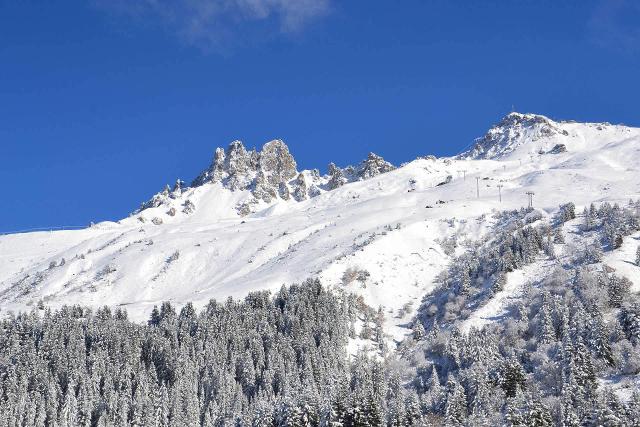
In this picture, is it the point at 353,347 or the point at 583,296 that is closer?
the point at 583,296

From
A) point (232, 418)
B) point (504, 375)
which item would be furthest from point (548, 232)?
point (232, 418)

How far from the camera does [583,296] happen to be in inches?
4464

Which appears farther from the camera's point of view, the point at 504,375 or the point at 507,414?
the point at 504,375

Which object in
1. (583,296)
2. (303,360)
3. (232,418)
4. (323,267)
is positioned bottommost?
(232,418)

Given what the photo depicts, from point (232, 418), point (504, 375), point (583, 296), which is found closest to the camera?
point (504, 375)

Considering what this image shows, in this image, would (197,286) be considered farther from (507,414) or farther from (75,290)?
(507,414)

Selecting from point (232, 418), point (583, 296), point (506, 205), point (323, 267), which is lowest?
point (232, 418)

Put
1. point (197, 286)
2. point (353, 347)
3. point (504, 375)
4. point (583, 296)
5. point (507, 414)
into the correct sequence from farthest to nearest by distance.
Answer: point (197, 286)
point (353, 347)
point (583, 296)
point (504, 375)
point (507, 414)

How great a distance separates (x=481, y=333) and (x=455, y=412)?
29.7m

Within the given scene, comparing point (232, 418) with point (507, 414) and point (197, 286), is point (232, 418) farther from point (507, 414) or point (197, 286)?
point (197, 286)

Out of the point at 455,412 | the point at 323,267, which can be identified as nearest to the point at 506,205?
the point at 323,267

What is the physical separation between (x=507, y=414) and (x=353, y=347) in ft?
152

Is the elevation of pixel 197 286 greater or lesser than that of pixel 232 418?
greater

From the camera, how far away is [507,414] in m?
82.9
